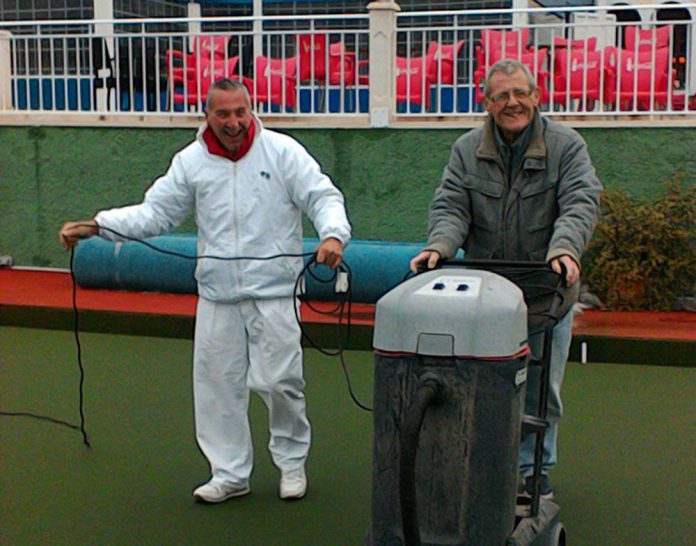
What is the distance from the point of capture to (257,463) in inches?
211

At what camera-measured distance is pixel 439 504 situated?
333cm

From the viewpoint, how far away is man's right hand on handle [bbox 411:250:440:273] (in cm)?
388

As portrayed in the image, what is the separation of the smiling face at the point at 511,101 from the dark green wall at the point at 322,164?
5271mm

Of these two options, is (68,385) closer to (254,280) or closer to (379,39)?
(254,280)

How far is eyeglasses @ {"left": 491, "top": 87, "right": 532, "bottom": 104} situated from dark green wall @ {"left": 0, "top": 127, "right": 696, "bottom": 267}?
5315 mm

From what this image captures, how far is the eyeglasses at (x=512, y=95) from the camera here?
4.11 m

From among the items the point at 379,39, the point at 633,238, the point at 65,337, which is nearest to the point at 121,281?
the point at 65,337

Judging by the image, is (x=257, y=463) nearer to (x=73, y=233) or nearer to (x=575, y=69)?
(x=73, y=233)

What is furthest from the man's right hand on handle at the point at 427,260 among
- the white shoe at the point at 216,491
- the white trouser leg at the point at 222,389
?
the white shoe at the point at 216,491

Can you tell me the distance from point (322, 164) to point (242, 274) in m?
5.37

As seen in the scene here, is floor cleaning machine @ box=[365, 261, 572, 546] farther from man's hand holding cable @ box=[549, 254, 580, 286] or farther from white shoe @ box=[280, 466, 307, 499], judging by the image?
white shoe @ box=[280, 466, 307, 499]

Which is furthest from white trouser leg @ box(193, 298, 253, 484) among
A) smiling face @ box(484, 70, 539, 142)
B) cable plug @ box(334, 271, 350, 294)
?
smiling face @ box(484, 70, 539, 142)

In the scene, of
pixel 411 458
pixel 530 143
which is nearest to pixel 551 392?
pixel 530 143

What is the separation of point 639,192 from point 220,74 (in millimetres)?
3679
